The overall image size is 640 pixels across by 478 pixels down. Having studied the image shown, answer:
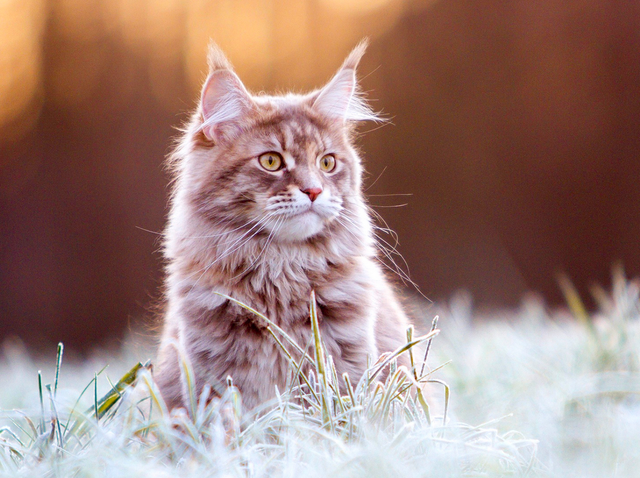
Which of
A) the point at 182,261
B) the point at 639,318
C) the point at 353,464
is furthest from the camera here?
the point at 639,318

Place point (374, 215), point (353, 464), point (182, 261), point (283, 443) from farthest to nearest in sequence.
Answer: point (374, 215), point (182, 261), point (283, 443), point (353, 464)

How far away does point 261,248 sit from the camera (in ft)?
5.28

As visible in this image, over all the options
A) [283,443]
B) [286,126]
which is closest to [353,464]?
[283,443]

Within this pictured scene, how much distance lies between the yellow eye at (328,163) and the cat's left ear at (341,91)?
185mm

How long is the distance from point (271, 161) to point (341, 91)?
0.44 m

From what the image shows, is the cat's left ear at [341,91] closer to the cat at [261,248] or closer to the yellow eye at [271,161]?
the cat at [261,248]

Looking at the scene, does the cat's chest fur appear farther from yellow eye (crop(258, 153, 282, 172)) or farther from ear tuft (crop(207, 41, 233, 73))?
ear tuft (crop(207, 41, 233, 73))

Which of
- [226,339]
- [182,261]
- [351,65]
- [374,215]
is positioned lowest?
[226,339]

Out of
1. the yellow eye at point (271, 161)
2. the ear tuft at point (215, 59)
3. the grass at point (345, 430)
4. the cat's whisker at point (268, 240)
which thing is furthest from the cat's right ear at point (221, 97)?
the grass at point (345, 430)

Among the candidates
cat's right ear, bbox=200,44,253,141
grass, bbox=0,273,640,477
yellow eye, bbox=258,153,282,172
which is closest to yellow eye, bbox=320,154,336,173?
yellow eye, bbox=258,153,282,172

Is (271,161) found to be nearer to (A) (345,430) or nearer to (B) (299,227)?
(B) (299,227)

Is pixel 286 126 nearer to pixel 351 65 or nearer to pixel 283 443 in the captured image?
pixel 351 65

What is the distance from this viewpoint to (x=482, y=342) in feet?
8.29

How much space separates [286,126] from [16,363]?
228 cm
